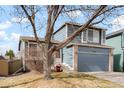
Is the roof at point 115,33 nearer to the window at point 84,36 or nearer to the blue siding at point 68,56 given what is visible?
the window at point 84,36

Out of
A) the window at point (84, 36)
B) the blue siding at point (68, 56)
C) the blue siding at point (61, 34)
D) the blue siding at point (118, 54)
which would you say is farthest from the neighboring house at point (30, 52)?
the blue siding at point (118, 54)

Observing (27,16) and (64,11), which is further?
(64,11)

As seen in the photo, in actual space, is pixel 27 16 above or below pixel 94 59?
above

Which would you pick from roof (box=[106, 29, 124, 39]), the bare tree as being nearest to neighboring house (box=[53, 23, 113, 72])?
roof (box=[106, 29, 124, 39])

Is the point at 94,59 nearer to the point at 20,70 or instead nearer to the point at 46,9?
the point at 20,70

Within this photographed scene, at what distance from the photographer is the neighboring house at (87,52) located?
1927cm

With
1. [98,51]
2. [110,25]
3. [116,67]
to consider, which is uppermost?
[110,25]

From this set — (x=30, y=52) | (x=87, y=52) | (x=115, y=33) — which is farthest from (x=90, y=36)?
(x=30, y=52)

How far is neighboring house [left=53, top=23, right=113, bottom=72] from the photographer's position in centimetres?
1927

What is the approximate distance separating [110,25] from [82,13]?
1.69 metres

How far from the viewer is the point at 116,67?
24000 mm
